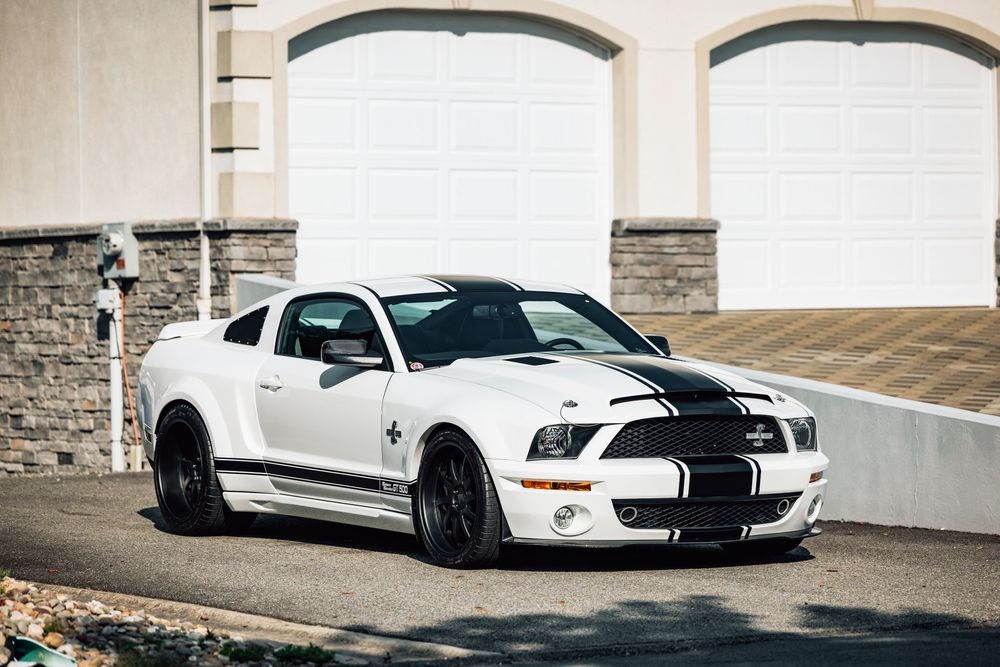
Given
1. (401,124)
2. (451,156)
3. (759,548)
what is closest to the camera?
(759,548)

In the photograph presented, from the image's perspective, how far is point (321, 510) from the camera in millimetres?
9141

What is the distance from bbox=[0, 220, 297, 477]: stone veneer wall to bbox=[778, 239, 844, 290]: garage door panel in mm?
5946

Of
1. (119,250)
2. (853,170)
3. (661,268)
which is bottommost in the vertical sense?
(661,268)

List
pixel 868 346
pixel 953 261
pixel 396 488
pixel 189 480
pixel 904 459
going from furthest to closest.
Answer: pixel 953 261 → pixel 868 346 → pixel 904 459 → pixel 189 480 → pixel 396 488

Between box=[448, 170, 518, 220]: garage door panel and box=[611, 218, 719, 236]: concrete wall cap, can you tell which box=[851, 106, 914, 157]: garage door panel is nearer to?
box=[611, 218, 719, 236]: concrete wall cap

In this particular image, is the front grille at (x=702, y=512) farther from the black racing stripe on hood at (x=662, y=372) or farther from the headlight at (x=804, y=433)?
the black racing stripe on hood at (x=662, y=372)

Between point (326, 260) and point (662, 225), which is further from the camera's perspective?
point (662, 225)

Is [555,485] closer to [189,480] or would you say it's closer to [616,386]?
[616,386]

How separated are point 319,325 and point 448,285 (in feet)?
2.62

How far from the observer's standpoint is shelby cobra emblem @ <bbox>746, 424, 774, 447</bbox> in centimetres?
812

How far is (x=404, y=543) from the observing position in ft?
31.0

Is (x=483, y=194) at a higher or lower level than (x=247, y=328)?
higher

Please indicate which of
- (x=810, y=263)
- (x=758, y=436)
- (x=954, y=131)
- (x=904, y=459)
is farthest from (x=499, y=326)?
(x=954, y=131)

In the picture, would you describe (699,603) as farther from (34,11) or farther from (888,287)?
(34,11)
